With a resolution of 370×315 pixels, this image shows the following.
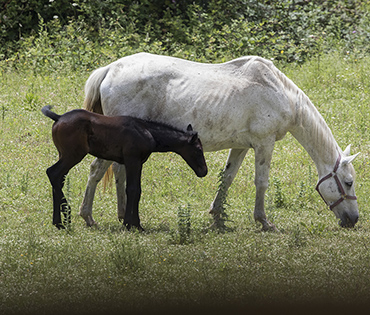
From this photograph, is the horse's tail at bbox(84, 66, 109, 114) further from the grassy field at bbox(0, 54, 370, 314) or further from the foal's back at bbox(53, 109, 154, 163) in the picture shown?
the grassy field at bbox(0, 54, 370, 314)

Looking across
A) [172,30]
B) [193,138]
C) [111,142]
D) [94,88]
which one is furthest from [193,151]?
[172,30]

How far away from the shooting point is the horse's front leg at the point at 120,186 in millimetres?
7875

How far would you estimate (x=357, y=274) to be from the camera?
5.91 m

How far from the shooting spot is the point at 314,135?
7973mm

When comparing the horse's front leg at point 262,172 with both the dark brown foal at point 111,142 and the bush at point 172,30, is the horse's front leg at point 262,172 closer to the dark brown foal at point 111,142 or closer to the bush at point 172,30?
the dark brown foal at point 111,142

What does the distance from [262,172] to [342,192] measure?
1052 mm

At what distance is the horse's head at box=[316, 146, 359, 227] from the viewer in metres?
7.93

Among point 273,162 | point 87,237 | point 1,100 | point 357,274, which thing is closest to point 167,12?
point 1,100

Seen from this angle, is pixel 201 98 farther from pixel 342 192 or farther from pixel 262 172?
pixel 342 192

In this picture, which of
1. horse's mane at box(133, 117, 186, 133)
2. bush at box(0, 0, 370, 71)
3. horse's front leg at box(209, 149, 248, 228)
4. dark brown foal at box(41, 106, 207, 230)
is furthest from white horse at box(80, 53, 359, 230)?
bush at box(0, 0, 370, 71)

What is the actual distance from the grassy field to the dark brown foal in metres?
0.52

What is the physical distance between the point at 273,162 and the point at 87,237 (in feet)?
15.0

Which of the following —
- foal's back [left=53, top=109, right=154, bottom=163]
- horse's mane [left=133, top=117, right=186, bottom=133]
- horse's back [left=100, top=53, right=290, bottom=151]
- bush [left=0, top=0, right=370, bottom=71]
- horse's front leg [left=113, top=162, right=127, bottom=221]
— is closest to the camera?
foal's back [left=53, top=109, right=154, bottom=163]

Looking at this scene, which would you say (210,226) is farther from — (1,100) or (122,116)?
(1,100)
